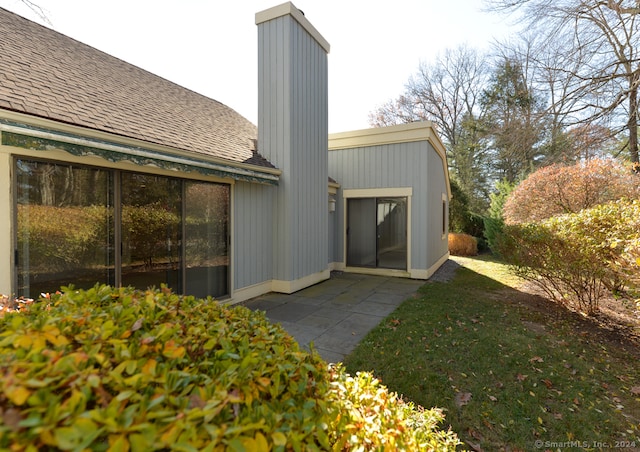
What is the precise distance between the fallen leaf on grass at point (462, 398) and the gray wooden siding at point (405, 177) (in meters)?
6.87

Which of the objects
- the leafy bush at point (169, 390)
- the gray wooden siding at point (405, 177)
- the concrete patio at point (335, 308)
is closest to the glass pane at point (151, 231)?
the concrete patio at point (335, 308)

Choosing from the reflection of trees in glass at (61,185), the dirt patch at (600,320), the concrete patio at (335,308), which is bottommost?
the dirt patch at (600,320)

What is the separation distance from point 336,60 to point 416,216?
22.1 ft

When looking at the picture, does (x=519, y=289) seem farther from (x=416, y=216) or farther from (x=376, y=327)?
(x=376, y=327)

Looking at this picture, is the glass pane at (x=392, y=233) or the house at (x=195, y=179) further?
the glass pane at (x=392, y=233)

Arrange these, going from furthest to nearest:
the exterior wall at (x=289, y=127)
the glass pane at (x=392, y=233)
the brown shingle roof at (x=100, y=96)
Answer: the glass pane at (x=392, y=233) < the exterior wall at (x=289, y=127) < the brown shingle roof at (x=100, y=96)

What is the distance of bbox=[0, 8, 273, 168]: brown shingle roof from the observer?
448 centimetres

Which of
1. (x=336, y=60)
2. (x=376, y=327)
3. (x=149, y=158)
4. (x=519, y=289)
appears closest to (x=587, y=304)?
(x=519, y=289)

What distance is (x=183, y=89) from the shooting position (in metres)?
9.43

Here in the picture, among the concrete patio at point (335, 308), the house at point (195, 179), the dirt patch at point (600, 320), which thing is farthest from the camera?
the dirt patch at point (600, 320)

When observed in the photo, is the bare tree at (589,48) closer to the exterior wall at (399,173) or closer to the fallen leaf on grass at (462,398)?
the exterior wall at (399,173)

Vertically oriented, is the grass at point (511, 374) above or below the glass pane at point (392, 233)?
below

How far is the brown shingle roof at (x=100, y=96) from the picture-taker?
14.7 ft

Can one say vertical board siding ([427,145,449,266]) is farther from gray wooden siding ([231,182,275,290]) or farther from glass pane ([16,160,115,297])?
glass pane ([16,160,115,297])
